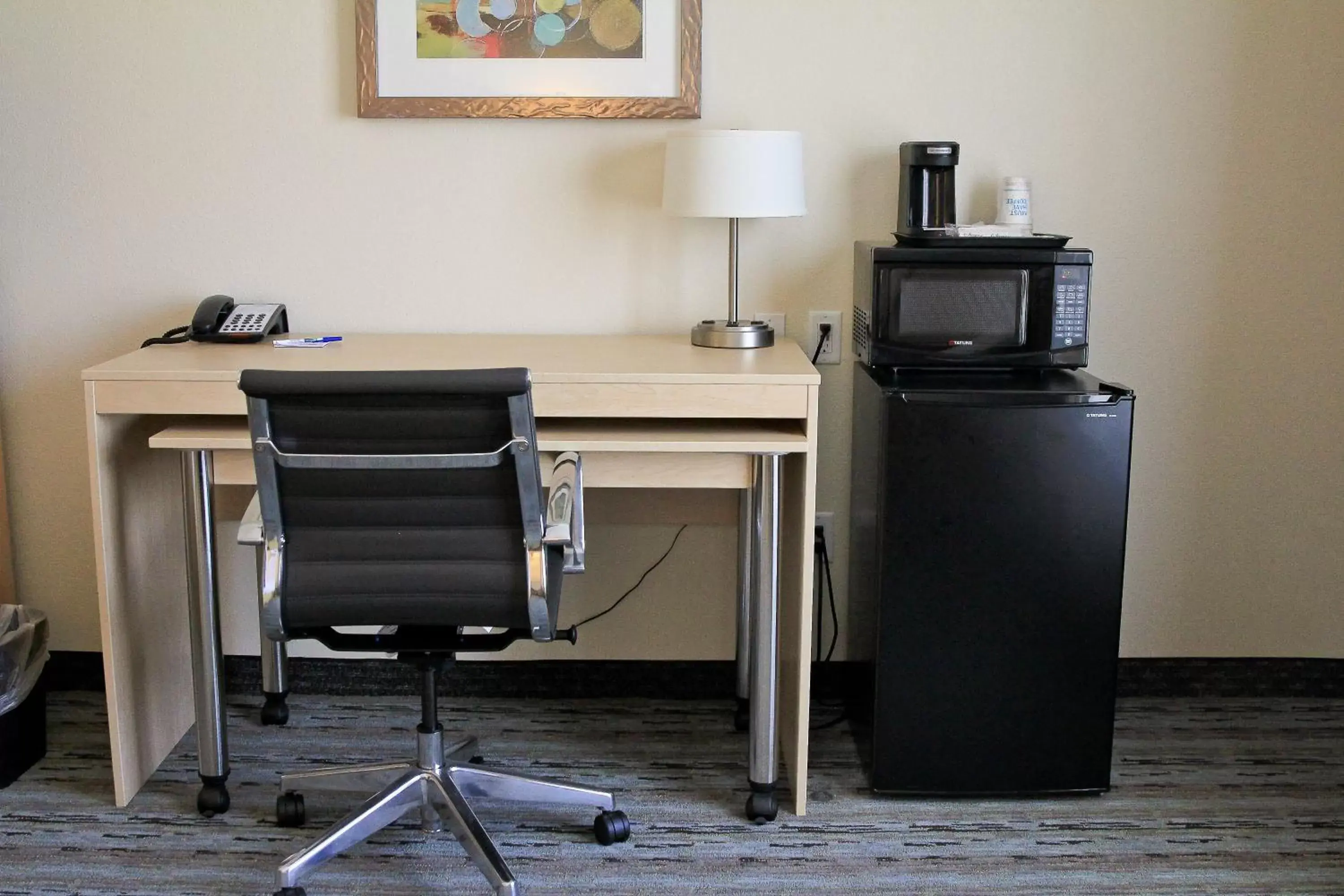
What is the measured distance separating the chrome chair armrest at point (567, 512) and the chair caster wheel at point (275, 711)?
104 centimetres

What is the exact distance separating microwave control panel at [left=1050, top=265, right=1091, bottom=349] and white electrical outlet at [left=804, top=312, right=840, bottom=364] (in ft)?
1.59

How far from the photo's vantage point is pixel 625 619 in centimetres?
290

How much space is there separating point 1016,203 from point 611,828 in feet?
4.68

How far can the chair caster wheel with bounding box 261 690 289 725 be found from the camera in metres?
2.76

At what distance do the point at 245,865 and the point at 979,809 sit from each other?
1316 mm

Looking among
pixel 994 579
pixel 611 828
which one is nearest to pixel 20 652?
pixel 611 828

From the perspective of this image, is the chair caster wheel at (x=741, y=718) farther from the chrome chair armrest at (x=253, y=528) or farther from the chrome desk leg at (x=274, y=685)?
the chrome chair armrest at (x=253, y=528)

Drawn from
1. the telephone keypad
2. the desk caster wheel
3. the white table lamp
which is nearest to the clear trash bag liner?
the desk caster wheel

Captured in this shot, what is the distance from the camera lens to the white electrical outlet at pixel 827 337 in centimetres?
275

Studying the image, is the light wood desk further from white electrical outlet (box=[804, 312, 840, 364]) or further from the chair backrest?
the chair backrest

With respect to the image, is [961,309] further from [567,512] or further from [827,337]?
[567,512]

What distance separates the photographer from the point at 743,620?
→ 2791 mm

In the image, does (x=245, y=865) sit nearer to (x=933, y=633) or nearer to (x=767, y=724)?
(x=767, y=724)

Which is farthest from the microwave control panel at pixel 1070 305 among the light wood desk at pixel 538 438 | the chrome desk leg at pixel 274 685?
the chrome desk leg at pixel 274 685
